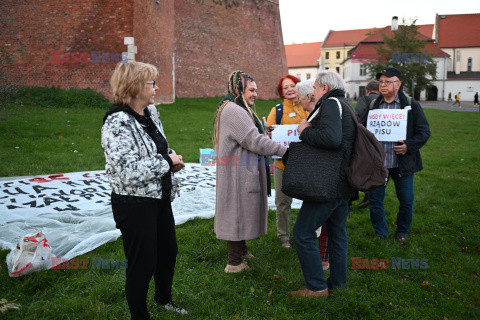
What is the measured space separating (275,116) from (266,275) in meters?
1.89

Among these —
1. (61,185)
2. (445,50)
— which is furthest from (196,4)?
(445,50)

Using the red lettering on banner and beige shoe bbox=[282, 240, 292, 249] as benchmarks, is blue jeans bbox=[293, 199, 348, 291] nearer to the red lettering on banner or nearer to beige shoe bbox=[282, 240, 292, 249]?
beige shoe bbox=[282, 240, 292, 249]

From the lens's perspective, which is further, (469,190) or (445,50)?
(445,50)

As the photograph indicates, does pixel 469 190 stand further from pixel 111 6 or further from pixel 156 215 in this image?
pixel 111 6

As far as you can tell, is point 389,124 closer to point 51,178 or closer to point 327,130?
point 327,130

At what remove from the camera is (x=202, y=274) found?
3.96m

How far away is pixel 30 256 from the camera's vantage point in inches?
145

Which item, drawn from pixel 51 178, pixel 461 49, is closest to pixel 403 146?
pixel 51 178

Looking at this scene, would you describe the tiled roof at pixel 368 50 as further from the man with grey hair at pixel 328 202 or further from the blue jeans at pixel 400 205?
the man with grey hair at pixel 328 202

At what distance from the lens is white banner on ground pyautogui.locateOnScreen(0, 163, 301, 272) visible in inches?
176

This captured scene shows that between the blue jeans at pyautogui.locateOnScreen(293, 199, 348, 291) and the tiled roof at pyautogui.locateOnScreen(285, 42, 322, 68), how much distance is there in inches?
3130

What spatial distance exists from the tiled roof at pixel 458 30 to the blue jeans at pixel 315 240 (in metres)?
69.4

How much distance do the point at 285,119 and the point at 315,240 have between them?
1752 millimetres

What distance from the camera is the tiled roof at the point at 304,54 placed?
79950 mm
